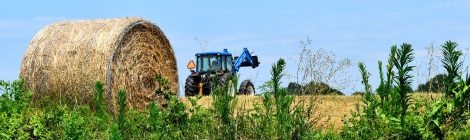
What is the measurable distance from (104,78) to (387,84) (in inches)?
353

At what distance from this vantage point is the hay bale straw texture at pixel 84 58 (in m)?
12.2

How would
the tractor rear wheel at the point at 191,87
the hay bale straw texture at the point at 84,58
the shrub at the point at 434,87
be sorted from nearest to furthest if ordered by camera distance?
1. the shrub at the point at 434,87
2. the hay bale straw texture at the point at 84,58
3. the tractor rear wheel at the point at 191,87

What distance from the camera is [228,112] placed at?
4152mm

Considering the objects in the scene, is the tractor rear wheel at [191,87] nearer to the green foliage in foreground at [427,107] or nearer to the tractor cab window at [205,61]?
the tractor cab window at [205,61]

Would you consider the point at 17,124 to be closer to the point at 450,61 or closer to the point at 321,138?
the point at 321,138

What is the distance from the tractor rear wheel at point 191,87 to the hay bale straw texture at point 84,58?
738 cm

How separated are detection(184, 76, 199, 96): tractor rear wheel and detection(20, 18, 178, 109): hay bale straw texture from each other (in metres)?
7.38

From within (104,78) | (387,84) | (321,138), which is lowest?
(321,138)

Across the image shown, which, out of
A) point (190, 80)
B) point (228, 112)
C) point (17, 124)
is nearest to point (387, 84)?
point (228, 112)

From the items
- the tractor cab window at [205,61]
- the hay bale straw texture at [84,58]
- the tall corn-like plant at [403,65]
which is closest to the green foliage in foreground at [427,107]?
the tall corn-like plant at [403,65]

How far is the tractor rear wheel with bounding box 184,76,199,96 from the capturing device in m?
21.3

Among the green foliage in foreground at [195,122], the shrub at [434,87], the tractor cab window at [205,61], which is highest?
the tractor cab window at [205,61]

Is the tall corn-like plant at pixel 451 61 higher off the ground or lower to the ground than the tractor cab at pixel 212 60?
lower

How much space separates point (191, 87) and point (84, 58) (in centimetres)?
934
